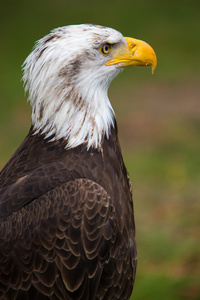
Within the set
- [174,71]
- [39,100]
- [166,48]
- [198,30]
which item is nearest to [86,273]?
[39,100]

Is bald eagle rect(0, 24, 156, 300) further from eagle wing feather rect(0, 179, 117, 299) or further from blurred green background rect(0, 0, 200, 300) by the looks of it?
blurred green background rect(0, 0, 200, 300)

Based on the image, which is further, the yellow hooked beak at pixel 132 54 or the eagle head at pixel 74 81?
the yellow hooked beak at pixel 132 54

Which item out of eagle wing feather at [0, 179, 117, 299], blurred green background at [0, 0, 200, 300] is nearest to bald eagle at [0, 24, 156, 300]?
eagle wing feather at [0, 179, 117, 299]

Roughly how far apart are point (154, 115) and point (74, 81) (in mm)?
8483

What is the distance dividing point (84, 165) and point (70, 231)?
19.4 inches

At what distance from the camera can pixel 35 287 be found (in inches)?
165

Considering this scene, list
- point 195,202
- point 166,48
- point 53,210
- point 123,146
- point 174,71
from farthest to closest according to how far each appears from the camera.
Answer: point 166,48 → point 174,71 → point 123,146 → point 195,202 → point 53,210

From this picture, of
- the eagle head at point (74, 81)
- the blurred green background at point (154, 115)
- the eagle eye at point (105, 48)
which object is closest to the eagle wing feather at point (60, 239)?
the eagle head at point (74, 81)

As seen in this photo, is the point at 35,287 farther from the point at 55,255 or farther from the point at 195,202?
the point at 195,202

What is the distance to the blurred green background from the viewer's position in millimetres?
7793

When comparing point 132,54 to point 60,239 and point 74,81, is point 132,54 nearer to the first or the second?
point 74,81

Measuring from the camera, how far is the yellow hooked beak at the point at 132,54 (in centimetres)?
465

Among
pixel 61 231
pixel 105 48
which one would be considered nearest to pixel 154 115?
pixel 105 48

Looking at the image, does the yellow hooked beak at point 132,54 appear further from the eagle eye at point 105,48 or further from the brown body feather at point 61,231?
the brown body feather at point 61,231
